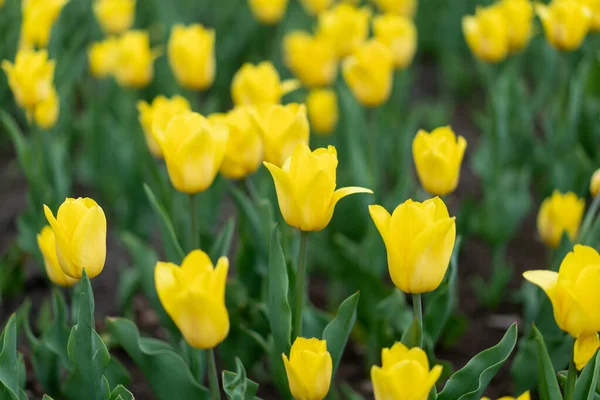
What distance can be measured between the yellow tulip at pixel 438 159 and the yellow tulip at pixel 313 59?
1102 millimetres

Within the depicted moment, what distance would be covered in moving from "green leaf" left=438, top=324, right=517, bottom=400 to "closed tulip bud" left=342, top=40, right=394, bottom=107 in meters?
1.14

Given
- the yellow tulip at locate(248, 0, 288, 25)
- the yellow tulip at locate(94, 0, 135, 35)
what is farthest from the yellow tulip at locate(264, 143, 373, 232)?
the yellow tulip at locate(248, 0, 288, 25)

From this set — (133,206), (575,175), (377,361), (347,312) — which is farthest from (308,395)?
(133,206)

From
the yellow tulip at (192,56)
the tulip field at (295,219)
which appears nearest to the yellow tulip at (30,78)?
the tulip field at (295,219)

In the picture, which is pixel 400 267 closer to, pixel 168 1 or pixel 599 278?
pixel 599 278

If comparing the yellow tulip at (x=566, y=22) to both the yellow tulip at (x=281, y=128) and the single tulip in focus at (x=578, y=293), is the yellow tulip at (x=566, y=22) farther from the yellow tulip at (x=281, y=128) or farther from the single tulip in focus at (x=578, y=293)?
the single tulip in focus at (x=578, y=293)

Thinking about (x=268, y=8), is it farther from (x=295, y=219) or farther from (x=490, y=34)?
(x=295, y=219)

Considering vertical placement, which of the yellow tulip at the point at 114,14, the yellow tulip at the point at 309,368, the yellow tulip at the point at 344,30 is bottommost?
the yellow tulip at the point at 114,14

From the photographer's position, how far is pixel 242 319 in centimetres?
196

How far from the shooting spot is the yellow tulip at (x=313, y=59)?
2.70 metres

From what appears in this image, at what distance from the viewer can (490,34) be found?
2.46m

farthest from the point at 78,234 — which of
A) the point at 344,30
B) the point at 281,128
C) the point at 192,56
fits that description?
the point at 344,30

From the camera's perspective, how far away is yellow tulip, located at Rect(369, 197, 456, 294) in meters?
1.24

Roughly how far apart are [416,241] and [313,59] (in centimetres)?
158
